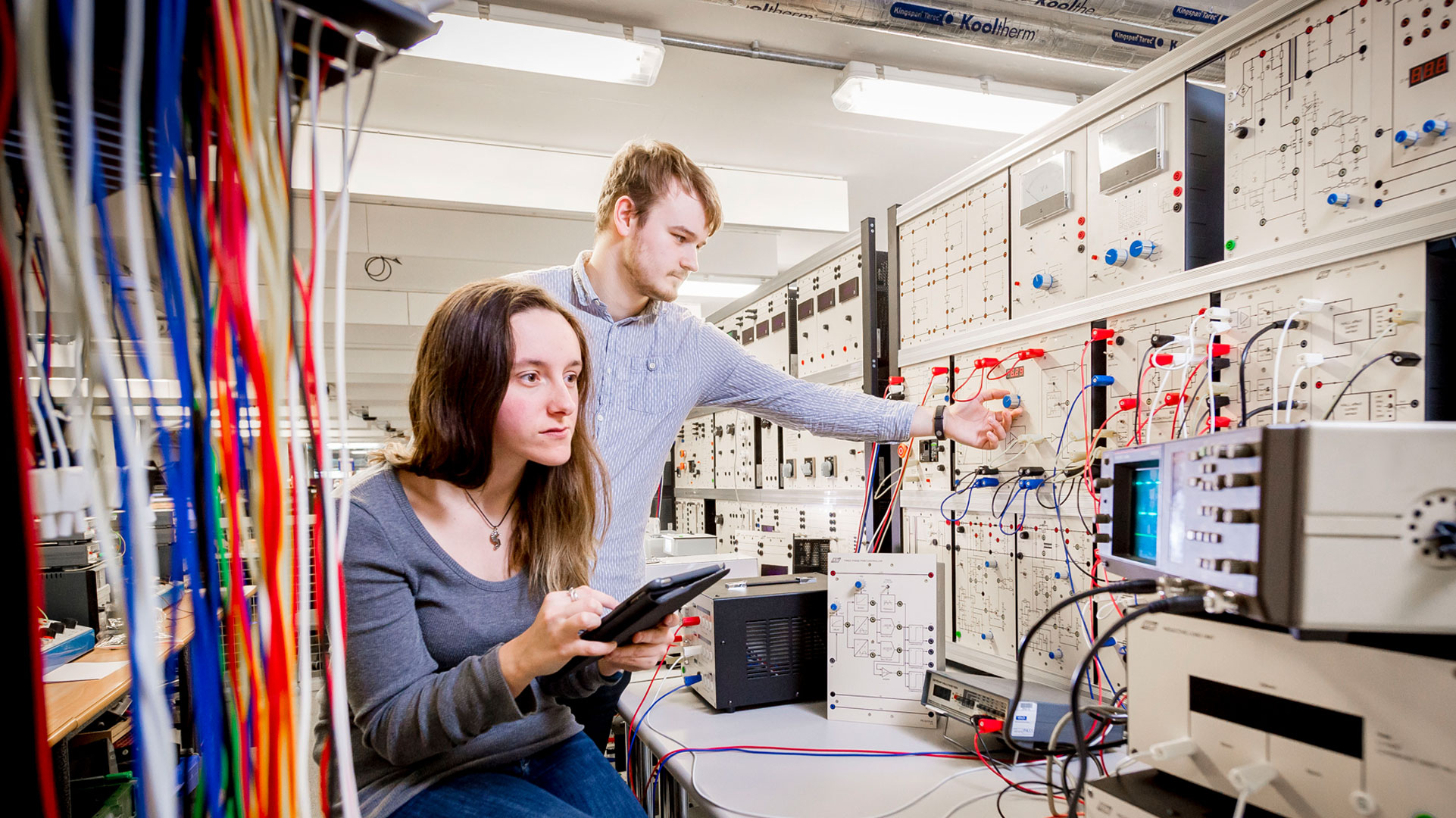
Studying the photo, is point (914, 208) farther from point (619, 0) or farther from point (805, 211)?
point (805, 211)

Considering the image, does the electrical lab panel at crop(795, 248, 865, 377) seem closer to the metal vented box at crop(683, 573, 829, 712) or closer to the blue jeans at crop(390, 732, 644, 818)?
the metal vented box at crop(683, 573, 829, 712)

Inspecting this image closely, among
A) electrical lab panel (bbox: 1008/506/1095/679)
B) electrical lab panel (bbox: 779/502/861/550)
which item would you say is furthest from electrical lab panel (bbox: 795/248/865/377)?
electrical lab panel (bbox: 1008/506/1095/679)

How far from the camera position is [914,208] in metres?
2.34

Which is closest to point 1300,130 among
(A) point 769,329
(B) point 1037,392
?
(B) point 1037,392

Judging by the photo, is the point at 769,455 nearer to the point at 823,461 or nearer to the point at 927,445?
the point at 823,461

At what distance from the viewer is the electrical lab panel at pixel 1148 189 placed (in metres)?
1.50

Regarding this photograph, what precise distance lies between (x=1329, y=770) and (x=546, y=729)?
1050 mm

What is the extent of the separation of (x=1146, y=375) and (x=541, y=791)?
1388 millimetres

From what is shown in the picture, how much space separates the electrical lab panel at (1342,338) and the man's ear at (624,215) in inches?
50.0

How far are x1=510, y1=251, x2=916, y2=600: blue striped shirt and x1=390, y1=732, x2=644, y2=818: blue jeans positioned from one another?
1.50 feet

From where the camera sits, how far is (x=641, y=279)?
182cm

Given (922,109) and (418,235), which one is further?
(418,235)

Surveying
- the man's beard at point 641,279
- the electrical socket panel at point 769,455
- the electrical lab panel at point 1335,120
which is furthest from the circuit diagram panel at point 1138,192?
the electrical socket panel at point 769,455

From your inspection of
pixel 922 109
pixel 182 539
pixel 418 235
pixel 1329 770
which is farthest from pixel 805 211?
pixel 182 539
